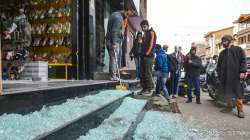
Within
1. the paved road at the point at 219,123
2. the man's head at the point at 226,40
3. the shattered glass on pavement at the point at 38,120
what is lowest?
the paved road at the point at 219,123

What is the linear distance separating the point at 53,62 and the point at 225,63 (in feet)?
14.7

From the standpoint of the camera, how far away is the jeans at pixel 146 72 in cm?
890

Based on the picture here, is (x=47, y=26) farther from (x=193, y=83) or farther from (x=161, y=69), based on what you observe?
(x=193, y=83)

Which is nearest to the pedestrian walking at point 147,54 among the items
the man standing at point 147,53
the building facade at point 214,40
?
the man standing at point 147,53

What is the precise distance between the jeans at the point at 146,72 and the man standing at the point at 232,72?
6.48 feet

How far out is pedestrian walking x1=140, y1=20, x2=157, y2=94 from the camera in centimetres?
881

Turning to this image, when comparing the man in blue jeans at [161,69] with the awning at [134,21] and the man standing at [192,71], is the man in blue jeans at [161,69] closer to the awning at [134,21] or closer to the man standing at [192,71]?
the man standing at [192,71]

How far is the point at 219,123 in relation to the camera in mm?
7418

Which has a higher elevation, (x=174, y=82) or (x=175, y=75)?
(x=175, y=75)

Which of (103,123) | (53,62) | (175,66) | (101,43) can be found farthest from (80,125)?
(175,66)

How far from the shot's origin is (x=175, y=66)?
1276cm

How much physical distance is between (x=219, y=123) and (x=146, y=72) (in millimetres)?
2347

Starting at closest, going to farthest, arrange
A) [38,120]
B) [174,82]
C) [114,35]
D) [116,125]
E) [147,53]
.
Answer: [38,120] < [116,125] < [114,35] < [147,53] < [174,82]

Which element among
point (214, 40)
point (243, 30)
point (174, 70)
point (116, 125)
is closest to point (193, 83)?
point (174, 70)
